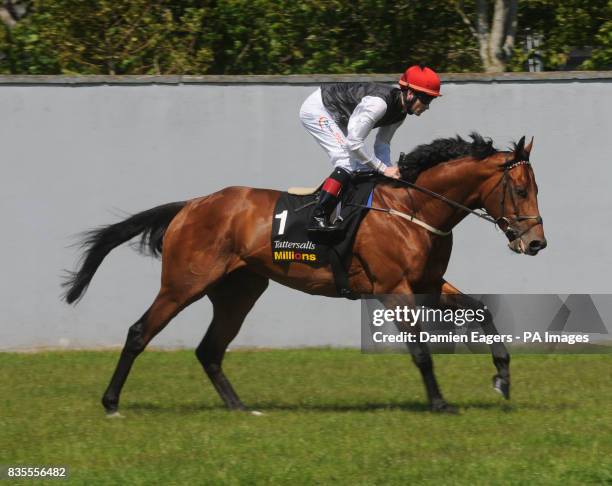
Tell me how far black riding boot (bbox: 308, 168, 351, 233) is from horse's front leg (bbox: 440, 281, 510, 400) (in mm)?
904

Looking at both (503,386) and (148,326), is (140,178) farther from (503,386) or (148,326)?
(503,386)

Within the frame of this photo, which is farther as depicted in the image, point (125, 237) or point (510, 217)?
point (125, 237)

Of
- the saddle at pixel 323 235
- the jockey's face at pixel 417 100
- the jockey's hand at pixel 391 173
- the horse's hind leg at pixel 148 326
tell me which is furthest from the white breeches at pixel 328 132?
the horse's hind leg at pixel 148 326

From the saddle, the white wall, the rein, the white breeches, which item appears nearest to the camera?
the rein

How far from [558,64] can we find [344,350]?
470cm

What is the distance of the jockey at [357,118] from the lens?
791 cm

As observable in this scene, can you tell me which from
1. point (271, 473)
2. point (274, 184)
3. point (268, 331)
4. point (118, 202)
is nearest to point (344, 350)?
point (268, 331)

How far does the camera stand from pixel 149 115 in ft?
39.0

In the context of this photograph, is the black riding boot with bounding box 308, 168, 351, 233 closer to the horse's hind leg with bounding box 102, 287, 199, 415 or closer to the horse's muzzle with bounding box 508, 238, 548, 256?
the horse's hind leg with bounding box 102, 287, 199, 415

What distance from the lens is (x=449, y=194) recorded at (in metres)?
8.08

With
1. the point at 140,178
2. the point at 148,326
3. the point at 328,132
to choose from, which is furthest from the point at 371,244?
the point at 140,178

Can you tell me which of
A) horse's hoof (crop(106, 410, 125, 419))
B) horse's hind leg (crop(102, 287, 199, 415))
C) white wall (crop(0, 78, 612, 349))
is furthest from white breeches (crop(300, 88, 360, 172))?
white wall (crop(0, 78, 612, 349))

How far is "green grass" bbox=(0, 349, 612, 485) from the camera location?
6.16 m

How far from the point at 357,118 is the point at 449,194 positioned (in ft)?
2.77
